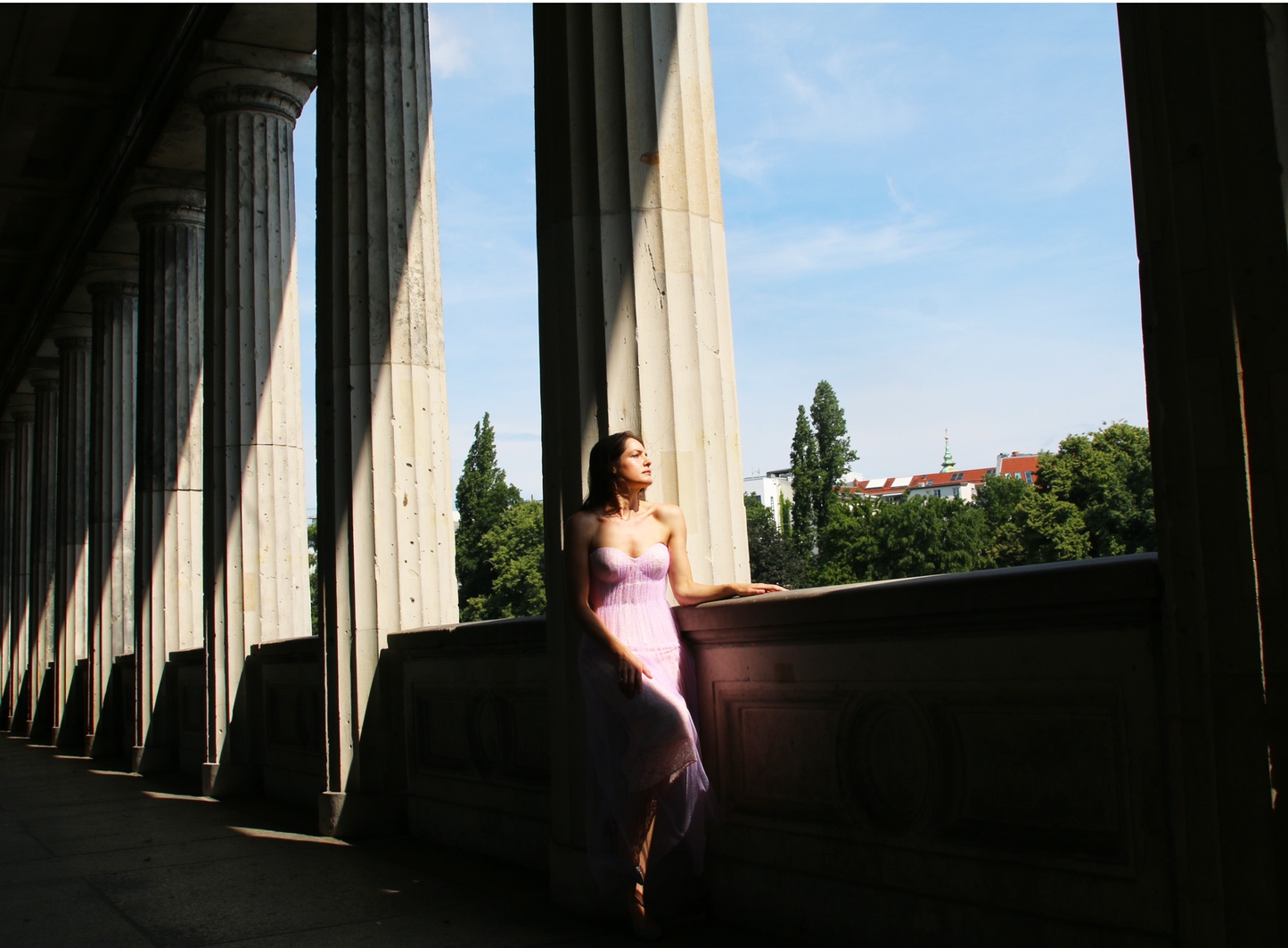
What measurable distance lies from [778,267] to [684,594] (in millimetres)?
111017

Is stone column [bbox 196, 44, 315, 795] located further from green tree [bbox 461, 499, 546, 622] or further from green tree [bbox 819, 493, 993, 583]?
green tree [bbox 819, 493, 993, 583]

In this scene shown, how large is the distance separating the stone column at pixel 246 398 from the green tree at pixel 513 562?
94.1 metres

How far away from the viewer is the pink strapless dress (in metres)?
5.55

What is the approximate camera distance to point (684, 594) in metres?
6.11

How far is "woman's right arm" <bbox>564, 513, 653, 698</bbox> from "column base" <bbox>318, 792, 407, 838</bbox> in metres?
4.31

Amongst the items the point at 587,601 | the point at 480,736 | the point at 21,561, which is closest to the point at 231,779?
the point at 480,736

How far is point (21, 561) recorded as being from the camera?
3009 cm

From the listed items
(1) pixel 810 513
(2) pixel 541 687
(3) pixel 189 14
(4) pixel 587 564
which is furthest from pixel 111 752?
(1) pixel 810 513

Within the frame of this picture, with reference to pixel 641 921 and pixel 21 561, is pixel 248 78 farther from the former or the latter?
→ pixel 21 561

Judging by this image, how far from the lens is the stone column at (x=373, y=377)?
9664 millimetres

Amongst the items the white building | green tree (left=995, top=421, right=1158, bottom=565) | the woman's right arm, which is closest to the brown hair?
the woman's right arm

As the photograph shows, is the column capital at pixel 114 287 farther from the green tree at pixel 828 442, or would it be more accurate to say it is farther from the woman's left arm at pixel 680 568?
the green tree at pixel 828 442

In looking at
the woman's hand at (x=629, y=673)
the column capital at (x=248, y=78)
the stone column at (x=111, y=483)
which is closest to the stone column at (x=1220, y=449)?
the woman's hand at (x=629, y=673)

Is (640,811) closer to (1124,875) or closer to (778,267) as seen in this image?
(1124,875)
